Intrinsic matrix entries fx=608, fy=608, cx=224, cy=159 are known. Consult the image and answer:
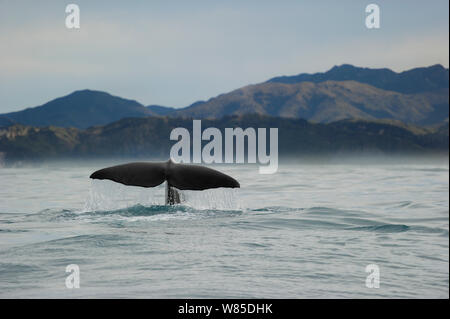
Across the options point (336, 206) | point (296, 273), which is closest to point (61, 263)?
point (296, 273)

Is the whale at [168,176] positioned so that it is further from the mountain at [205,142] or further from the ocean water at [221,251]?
the mountain at [205,142]

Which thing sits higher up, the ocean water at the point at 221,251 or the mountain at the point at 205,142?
the mountain at the point at 205,142

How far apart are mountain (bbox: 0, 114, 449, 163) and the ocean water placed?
121 metres

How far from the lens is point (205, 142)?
157 m

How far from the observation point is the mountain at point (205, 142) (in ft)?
458

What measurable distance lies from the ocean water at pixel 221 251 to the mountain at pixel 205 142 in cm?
12063

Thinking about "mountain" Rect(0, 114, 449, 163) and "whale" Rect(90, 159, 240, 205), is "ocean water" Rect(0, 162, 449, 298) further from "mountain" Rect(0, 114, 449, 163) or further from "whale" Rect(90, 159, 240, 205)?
"mountain" Rect(0, 114, 449, 163)

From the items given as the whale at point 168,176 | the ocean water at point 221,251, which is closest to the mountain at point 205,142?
the ocean water at point 221,251

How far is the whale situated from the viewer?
12.3 metres

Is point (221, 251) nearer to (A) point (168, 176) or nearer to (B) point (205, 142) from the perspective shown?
(A) point (168, 176)

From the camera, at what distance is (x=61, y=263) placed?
8.88m

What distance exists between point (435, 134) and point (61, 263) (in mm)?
166097

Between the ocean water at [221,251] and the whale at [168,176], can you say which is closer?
the ocean water at [221,251]
